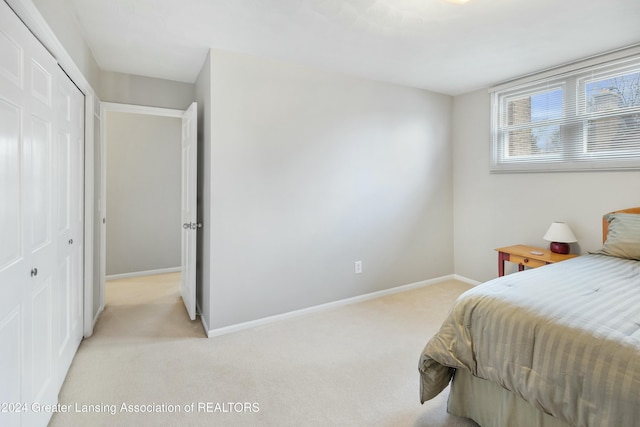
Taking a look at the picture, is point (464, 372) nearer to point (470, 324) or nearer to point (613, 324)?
point (470, 324)

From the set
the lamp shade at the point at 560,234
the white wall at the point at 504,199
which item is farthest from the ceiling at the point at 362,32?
the lamp shade at the point at 560,234

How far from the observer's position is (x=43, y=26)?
1521mm

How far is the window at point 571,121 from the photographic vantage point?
107 inches

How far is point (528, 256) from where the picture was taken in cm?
294

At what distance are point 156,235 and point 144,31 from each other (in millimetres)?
3102

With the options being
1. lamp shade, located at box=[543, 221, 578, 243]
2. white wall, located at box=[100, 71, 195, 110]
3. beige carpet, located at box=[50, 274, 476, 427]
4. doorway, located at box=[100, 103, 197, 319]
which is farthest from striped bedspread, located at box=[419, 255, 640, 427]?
doorway, located at box=[100, 103, 197, 319]

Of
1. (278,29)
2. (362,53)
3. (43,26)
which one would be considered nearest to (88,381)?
(43,26)

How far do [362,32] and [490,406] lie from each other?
97.9 inches

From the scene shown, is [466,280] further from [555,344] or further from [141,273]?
[141,273]

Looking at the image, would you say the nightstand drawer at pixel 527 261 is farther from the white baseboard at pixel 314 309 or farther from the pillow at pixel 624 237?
the white baseboard at pixel 314 309

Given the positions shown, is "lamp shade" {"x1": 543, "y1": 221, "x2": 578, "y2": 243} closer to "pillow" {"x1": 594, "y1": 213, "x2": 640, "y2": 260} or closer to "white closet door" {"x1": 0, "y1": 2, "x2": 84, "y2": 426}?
"pillow" {"x1": 594, "y1": 213, "x2": 640, "y2": 260}

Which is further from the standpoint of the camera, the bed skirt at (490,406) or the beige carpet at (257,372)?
the beige carpet at (257,372)

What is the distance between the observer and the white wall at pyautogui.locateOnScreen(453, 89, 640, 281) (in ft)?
9.43

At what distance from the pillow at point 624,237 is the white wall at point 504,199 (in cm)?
36
